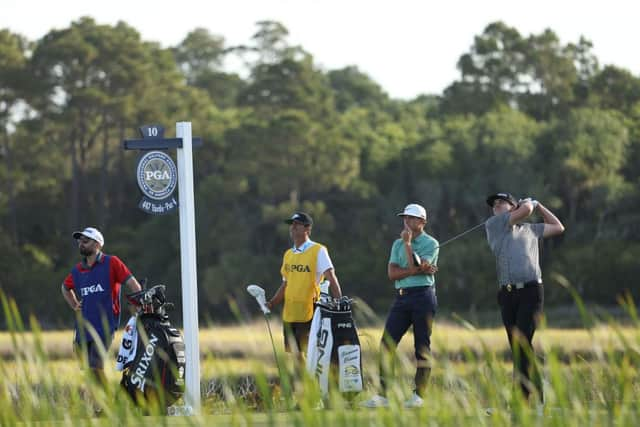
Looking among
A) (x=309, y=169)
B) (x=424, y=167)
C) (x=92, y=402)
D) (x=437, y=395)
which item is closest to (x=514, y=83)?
(x=424, y=167)

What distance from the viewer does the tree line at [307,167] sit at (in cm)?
4434

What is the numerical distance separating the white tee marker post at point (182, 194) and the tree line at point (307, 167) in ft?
105

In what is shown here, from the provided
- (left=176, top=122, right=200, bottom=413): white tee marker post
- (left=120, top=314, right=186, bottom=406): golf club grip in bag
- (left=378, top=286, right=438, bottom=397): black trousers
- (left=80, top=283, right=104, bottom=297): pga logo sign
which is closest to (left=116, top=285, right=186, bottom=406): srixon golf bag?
(left=120, top=314, right=186, bottom=406): golf club grip in bag

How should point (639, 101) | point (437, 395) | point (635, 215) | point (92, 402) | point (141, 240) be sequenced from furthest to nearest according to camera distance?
1. point (639, 101)
2. point (141, 240)
3. point (635, 215)
4. point (92, 402)
5. point (437, 395)

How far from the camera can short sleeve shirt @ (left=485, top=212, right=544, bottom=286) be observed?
29.0ft

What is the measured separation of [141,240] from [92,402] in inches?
1495

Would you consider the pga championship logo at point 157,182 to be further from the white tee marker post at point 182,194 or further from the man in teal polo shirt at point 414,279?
the man in teal polo shirt at point 414,279

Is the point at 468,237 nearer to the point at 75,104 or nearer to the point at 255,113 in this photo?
the point at 255,113

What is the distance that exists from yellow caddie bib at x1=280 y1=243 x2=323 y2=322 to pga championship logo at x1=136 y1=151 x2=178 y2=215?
94 centimetres

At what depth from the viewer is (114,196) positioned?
52875 millimetres

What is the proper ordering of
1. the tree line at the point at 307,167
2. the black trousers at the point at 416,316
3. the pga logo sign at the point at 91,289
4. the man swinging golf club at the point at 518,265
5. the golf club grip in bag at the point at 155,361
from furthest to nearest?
the tree line at the point at 307,167 → the pga logo sign at the point at 91,289 → the black trousers at the point at 416,316 → the golf club grip in bag at the point at 155,361 → the man swinging golf club at the point at 518,265

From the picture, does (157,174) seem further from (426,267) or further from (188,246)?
(426,267)

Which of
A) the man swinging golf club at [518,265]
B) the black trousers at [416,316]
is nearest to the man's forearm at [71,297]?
the black trousers at [416,316]

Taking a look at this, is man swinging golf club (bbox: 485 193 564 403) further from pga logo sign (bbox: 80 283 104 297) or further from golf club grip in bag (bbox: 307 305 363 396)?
pga logo sign (bbox: 80 283 104 297)
